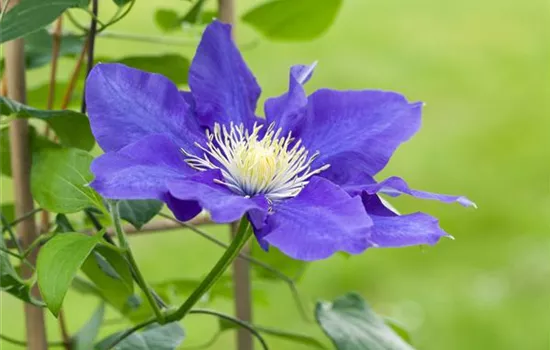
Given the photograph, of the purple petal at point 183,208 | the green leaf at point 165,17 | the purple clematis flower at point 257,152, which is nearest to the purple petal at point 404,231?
the purple clematis flower at point 257,152

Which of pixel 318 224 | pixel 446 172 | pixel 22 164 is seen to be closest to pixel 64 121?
pixel 22 164

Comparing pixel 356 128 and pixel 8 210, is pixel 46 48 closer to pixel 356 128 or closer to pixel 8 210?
pixel 8 210

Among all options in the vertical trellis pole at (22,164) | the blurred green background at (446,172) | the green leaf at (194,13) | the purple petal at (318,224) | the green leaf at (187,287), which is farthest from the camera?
the blurred green background at (446,172)

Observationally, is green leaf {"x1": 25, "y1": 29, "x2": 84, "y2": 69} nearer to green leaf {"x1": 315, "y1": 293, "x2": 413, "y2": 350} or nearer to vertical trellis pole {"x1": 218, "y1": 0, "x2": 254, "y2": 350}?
vertical trellis pole {"x1": 218, "y1": 0, "x2": 254, "y2": 350}

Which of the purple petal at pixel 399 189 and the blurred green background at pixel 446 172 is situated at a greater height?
the purple petal at pixel 399 189

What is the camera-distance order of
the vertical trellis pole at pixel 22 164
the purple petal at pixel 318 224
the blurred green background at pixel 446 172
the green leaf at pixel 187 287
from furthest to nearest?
the blurred green background at pixel 446 172 → the green leaf at pixel 187 287 → the vertical trellis pole at pixel 22 164 → the purple petal at pixel 318 224

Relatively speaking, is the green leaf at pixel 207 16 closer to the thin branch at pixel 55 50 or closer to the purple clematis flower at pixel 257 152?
the thin branch at pixel 55 50
